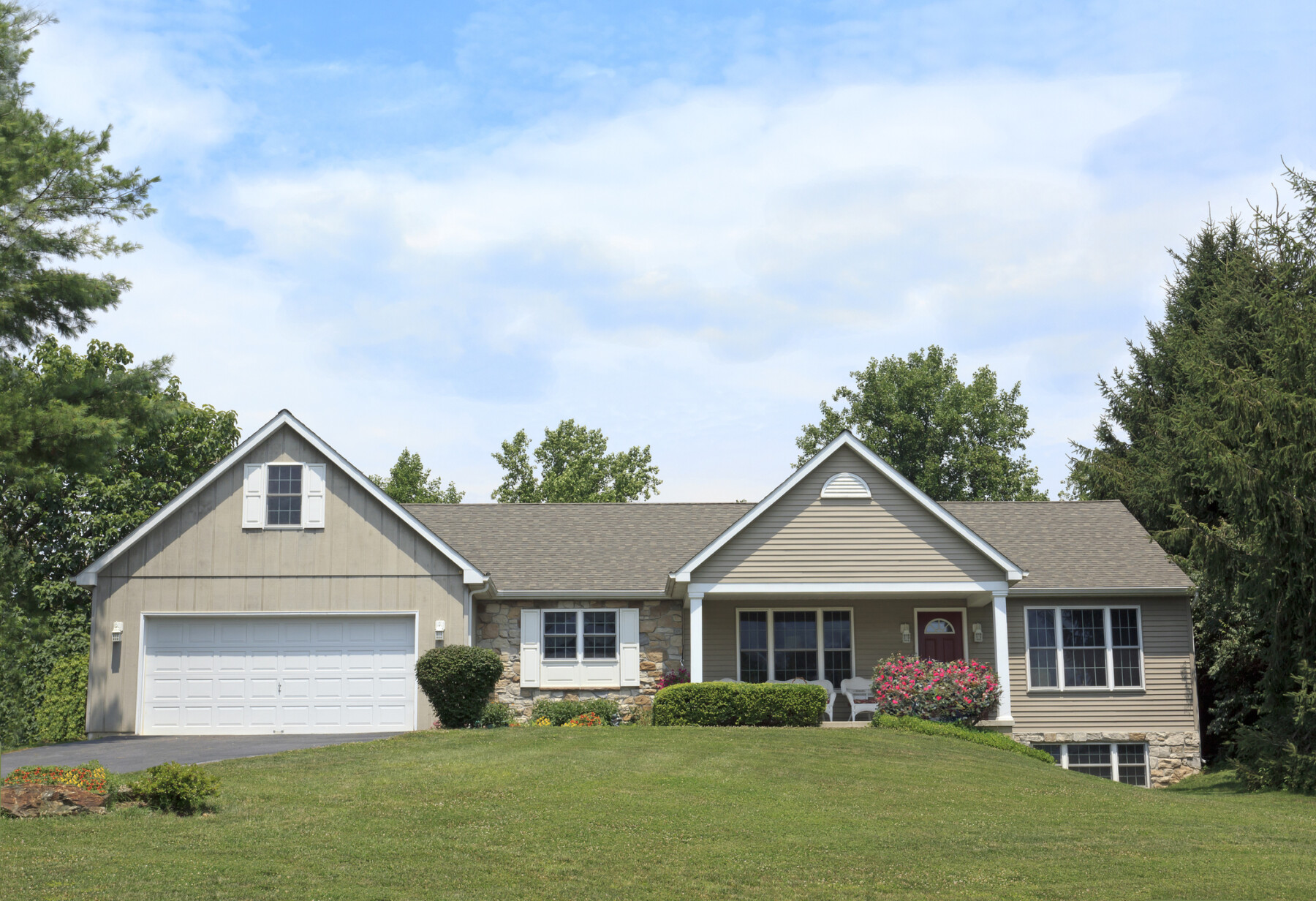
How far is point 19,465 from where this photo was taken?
19672mm

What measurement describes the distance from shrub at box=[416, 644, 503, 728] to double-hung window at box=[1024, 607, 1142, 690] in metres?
11.4

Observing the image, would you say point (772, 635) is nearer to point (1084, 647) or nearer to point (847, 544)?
point (847, 544)

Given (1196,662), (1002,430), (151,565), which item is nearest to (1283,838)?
(1196,662)

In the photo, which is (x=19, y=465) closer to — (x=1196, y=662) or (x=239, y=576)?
(x=239, y=576)

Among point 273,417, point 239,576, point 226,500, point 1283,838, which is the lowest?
point 1283,838

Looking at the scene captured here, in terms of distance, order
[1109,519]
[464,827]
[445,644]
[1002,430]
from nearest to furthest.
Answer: [464,827] → [445,644] → [1109,519] → [1002,430]

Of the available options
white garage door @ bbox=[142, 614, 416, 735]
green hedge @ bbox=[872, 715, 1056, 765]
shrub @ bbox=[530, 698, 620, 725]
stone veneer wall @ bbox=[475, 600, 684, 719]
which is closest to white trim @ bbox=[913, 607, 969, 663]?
green hedge @ bbox=[872, 715, 1056, 765]

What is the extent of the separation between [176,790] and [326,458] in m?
11.5

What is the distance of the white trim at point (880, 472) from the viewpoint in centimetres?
2186

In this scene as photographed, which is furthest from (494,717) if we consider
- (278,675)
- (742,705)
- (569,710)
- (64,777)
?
(64,777)

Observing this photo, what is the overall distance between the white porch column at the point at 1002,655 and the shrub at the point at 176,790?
15.2m

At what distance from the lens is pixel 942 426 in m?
50.1

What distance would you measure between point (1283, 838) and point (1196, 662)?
44.5ft

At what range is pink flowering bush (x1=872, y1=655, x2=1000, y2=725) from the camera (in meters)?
21.2
